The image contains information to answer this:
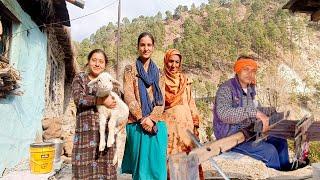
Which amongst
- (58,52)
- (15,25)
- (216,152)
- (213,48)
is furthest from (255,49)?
(216,152)

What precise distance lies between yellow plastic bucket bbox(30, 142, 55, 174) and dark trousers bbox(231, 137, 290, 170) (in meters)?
2.34

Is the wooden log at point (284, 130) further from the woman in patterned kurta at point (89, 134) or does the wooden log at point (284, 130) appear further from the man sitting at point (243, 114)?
the woman in patterned kurta at point (89, 134)

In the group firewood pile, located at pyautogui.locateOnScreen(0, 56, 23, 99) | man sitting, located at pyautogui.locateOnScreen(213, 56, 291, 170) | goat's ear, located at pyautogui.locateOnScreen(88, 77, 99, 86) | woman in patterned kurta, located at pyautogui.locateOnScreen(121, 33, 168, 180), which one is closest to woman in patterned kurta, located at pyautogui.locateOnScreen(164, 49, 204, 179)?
woman in patterned kurta, located at pyautogui.locateOnScreen(121, 33, 168, 180)

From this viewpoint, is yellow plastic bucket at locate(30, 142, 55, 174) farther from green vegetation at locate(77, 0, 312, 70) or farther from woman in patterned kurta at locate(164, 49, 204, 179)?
green vegetation at locate(77, 0, 312, 70)

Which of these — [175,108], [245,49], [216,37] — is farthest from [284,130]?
[216,37]

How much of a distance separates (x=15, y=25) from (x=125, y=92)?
2918 millimetres

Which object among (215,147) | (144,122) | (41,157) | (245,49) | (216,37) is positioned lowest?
(41,157)

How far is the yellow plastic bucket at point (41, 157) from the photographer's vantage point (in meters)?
4.10

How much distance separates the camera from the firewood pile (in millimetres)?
4156

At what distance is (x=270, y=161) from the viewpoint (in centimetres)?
292

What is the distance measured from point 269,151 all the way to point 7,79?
3.27 meters

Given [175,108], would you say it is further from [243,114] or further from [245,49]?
[245,49]

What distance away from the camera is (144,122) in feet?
10.2

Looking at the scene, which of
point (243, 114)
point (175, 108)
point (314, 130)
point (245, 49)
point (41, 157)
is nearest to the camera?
point (314, 130)
